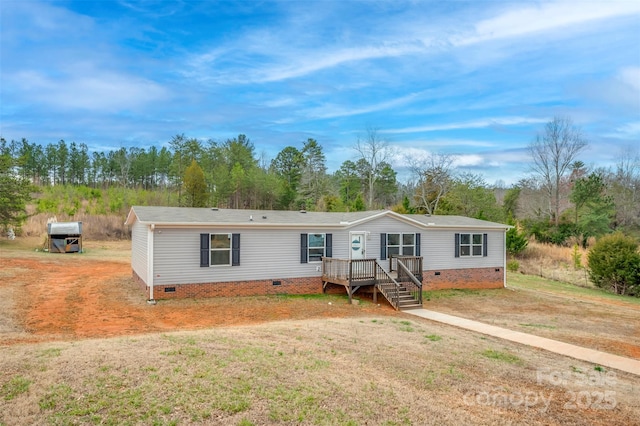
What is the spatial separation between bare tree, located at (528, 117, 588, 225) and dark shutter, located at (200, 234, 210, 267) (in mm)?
36084

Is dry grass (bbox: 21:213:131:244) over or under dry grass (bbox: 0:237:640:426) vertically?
over

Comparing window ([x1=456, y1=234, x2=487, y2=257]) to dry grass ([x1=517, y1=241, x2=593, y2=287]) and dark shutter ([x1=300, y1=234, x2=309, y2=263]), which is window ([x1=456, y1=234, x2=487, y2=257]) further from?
dry grass ([x1=517, y1=241, x2=593, y2=287])

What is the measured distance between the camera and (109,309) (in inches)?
480

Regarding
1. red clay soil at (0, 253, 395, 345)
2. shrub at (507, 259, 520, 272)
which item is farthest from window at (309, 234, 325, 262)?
shrub at (507, 259, 520, 272)

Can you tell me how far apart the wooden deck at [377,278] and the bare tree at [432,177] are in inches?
1016

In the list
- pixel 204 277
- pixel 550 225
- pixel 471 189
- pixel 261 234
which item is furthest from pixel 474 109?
pixel 204 277

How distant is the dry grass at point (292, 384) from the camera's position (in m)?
5.00

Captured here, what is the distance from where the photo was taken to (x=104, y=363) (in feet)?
20.3

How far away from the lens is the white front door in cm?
1711

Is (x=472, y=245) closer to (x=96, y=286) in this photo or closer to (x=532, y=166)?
(x=96, y=286)

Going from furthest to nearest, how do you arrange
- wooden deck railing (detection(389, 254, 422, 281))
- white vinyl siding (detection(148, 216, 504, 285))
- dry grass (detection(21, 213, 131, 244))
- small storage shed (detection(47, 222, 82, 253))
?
dry grass (detection(21, 213, 131, 244)) < small storage shed (detection(47, 222, 82, 253)) < wooden deck railing (detection(389, 254, 422, 281)) < white vinyl siding (detection(148, 216, 504, 285))

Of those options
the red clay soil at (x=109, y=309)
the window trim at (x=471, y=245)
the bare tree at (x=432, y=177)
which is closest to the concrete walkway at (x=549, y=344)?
the red clay soil at (x=109, y=309)

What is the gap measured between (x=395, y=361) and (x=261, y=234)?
888 cm

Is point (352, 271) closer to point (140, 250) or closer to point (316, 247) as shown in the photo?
point (316, 247)
